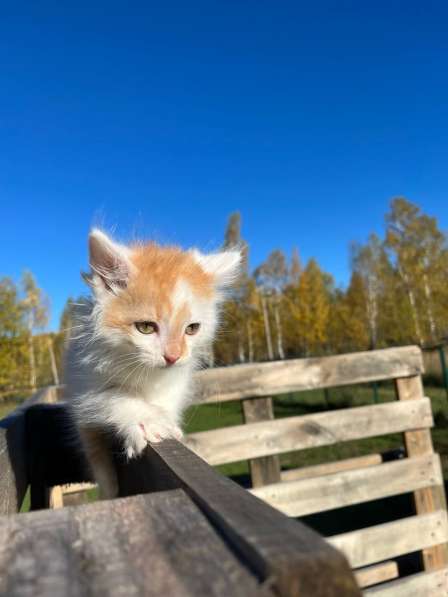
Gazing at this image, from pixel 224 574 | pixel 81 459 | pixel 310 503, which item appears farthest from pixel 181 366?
pixel 310 503

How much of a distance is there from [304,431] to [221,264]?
173 cm

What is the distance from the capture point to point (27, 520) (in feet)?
1.79

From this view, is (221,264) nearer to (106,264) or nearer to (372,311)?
(106,264)

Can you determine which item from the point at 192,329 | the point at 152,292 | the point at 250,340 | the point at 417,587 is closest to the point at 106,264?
the point at 152,292

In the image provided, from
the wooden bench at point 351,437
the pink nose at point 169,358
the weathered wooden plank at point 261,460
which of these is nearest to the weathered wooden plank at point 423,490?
the wooden bench at point 351,437

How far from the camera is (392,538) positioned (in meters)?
3.10

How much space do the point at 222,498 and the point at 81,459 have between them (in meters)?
1.38

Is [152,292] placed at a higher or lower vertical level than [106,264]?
lower

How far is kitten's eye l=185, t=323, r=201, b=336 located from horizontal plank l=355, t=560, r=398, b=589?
2.60m

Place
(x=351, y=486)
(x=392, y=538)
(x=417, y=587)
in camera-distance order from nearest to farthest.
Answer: (x=417, y=587) → (x=392, y=538) → (x=351, y=486)

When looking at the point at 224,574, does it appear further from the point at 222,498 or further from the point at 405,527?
the point at 405,527

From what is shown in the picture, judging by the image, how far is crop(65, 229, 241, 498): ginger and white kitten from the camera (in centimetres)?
142

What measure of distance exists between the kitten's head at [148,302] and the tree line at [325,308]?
407 inches

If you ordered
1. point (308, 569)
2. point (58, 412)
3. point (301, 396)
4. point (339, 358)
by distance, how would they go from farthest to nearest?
point (301, 396) → point (339, 358) → point (58, 412) → point (308, 569)
